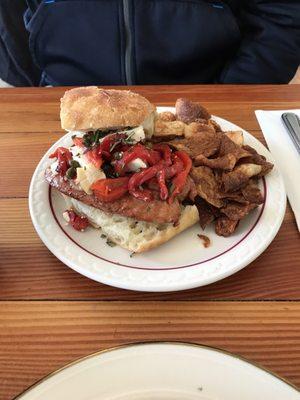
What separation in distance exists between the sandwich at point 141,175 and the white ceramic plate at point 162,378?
492 millimetres

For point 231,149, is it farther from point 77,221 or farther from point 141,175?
point 77,221

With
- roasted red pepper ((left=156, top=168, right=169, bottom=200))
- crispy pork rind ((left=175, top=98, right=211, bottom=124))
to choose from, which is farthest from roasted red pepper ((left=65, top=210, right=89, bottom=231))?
crispy pork rind ((left=175, top=98, right=211, bottom=124))

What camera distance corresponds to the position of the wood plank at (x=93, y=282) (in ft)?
3.09

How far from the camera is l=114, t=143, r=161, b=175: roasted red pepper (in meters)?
1.07

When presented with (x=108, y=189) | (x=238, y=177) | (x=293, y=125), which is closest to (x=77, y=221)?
(x=108, y=189)

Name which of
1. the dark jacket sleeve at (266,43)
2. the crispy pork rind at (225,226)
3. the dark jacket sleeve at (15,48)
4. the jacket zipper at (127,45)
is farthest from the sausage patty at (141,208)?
the dark jacket sleeve at (15,48)

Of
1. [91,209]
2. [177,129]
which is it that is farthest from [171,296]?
[177,129]

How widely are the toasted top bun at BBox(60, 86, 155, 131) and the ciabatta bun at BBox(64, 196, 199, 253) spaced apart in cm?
22

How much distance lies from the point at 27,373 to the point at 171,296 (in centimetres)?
33

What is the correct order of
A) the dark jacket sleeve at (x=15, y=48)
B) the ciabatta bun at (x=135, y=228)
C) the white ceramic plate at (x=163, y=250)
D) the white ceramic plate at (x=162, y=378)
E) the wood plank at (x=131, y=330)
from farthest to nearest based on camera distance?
1. the dark jacket sleeve at (x=15, y=48)
2. the ciabatta bun at (x=135, y=228)
3. the white ceramic plate at (x=163, y=250)
4. the wood plank at (x=131, y=330)
5. the white ceramic plate at (x=162, y=378)

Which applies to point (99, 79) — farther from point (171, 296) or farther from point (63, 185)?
point (171, 296)

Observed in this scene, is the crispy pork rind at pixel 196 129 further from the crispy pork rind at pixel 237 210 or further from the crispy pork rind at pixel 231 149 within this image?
the crispy pork rind at pixel 237 210

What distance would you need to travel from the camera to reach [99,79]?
6.27 ft

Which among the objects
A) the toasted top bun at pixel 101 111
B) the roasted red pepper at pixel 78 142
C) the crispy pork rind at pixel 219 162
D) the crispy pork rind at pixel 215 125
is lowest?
the roasted red pepper at pixel 78 142
